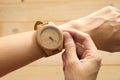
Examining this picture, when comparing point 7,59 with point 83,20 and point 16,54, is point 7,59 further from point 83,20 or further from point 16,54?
point 83,20

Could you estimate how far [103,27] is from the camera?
93 cm

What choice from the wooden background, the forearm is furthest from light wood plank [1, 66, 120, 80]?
the forearm

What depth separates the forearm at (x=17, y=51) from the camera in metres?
0.78

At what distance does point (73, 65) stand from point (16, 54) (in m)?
0.25

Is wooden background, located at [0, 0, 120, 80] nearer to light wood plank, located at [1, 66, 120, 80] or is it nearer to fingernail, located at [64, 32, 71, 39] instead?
light wood plank, located at [1, 66, 120, 80]

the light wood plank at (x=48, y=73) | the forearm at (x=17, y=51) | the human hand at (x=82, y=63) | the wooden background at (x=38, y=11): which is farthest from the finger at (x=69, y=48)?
the wooden background at (x=38, y=11)

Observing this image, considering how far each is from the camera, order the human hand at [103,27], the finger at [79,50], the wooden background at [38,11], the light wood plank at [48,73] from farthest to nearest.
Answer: the wooden background at [38,11] < the light wood plank at [48,73] < the human hand at [103,27] < the finger at [79,50]

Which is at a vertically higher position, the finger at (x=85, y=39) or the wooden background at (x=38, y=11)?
the finger at (x=85, y=39)

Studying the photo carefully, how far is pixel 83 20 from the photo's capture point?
94cm

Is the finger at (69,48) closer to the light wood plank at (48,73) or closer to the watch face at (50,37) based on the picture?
the watch face at (50,37)

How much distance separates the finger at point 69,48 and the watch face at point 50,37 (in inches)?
1.3

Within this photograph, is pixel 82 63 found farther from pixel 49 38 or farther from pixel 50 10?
pixel 50 10

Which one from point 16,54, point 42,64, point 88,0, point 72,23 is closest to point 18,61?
point 16,54

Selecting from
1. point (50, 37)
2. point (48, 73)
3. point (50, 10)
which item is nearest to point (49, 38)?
point (50, 37)
